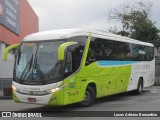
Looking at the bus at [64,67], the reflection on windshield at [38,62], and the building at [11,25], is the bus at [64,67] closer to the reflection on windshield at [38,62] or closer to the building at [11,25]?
the reflection on windshield at [38,62]

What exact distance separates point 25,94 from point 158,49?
38842mm

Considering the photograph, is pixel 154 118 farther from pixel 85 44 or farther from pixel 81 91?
pixel 85 44

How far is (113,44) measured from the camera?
59.9ft

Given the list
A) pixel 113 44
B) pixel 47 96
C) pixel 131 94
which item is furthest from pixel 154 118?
pixel 131 94

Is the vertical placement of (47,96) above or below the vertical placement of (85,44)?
below

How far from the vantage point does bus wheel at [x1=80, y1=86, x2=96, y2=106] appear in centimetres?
1553

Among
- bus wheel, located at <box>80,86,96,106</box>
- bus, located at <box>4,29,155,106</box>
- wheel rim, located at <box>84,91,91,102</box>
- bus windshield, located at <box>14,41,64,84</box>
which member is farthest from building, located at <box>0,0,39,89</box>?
bus windshield, located at <box>14,41,64,84</box>

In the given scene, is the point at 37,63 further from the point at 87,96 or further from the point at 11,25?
the point at 11,25

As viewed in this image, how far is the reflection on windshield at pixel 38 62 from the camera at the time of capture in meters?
13.7

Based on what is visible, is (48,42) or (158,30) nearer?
(48,42)

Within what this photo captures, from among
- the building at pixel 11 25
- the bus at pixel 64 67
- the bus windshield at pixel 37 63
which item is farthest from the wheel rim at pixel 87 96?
the building at pixel 11 25

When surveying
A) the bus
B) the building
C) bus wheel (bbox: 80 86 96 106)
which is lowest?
bus wheel (bbox: 80 86 96 106)

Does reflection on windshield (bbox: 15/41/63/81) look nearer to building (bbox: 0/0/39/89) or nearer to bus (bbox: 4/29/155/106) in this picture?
bus (bbox: 4/29/155/106)

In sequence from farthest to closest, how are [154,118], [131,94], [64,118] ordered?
[131,94] < [64,118] < [154,118]
